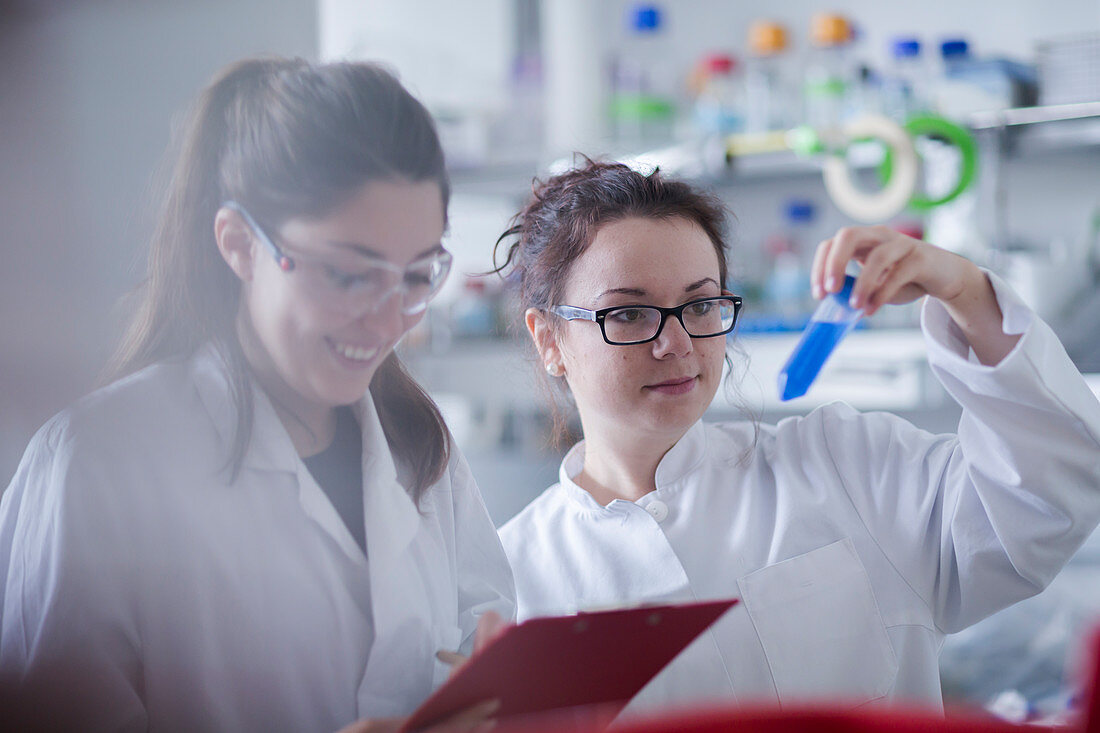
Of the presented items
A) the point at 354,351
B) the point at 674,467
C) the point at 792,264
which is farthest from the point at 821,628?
the point at 792,264

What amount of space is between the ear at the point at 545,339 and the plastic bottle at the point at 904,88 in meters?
1.32

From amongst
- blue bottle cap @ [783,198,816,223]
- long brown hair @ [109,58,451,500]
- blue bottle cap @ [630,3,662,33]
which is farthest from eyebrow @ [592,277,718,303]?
blue bottle cap @ [630,3,662,33]

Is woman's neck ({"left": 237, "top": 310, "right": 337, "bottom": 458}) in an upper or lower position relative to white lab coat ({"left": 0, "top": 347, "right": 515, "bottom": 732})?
upper

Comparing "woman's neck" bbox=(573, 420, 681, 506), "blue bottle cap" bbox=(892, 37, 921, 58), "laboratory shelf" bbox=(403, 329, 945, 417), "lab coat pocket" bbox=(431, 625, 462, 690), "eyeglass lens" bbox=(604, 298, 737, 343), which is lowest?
"laboratory shelf" bbox=(403, 329, 945, 417)

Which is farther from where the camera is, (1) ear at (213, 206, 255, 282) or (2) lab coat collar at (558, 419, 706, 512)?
(2) lab coat collar at (558, 419, 706, 512)

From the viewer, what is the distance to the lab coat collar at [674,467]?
902 millimetres

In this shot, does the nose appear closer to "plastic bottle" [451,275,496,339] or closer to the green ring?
the green ring

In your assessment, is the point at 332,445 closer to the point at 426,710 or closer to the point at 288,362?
the point at 288,362

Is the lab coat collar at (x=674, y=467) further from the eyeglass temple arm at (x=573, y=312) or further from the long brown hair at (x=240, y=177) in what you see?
the long brown hair at (x=240, y=177)

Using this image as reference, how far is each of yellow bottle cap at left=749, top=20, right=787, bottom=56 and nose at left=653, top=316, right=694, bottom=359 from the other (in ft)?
5.55

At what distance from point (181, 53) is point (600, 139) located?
1.70 meters

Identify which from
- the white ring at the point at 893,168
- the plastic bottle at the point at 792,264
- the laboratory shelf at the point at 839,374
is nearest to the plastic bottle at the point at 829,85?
the plastic bottle at the point at 792,264

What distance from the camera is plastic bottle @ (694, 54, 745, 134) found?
2.23 metres

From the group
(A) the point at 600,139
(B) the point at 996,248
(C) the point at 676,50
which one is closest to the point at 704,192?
(B) the point at 996,248
